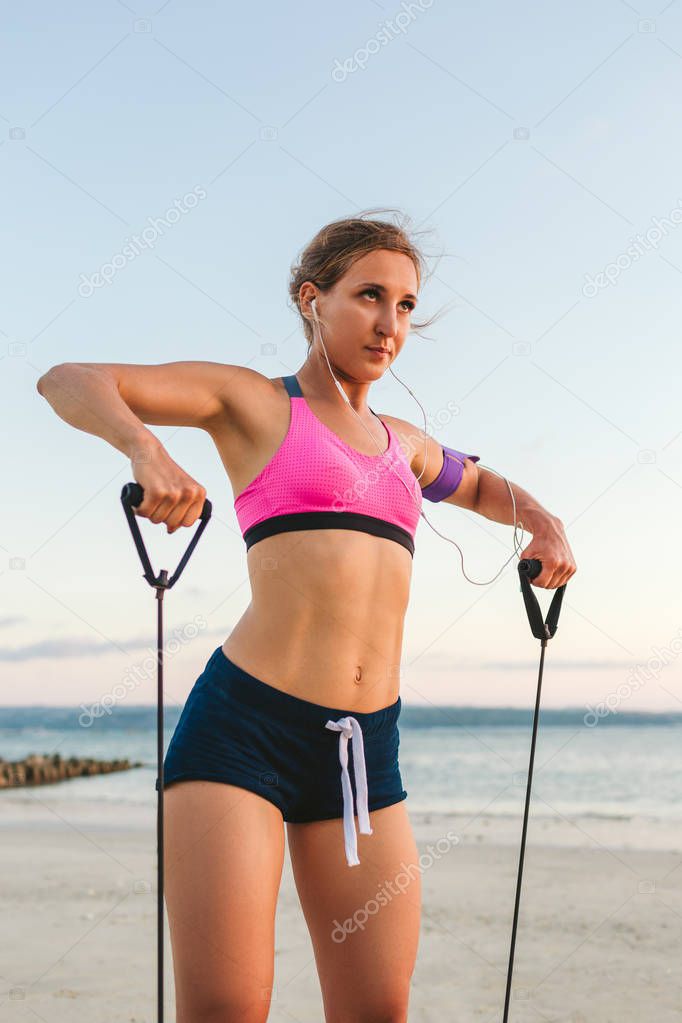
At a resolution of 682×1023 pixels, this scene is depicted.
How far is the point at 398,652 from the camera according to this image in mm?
2295

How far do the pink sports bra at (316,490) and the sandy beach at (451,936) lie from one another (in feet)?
9.51

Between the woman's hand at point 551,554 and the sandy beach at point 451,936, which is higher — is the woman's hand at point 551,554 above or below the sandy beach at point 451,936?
above

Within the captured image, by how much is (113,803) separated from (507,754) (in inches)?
324

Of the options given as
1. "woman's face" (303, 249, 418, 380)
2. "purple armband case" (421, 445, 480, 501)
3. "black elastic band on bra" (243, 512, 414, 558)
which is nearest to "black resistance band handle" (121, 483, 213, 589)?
"black elastic band on bra" (243, 512, 414, 558)

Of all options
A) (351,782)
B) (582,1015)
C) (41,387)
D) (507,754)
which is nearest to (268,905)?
(351,782)

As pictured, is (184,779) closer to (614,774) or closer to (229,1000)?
(229,1000)

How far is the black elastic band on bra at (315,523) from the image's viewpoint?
2.14 metres

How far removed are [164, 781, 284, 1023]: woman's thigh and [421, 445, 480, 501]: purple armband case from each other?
3.38 ft

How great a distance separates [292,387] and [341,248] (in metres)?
0.36

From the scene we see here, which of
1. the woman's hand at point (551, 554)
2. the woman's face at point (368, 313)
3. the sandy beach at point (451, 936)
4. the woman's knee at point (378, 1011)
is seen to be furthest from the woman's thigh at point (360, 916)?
the sandy beach at point (451, 936)

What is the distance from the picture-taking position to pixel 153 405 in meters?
2.04

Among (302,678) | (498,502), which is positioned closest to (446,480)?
(498,502)

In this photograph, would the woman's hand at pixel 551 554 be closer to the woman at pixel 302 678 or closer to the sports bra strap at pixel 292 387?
the woman at pixel 302 678

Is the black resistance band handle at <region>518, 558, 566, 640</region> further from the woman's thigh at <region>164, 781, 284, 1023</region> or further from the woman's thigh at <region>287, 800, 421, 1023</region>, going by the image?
the woman's thigh at <region>164, 781, 284, 1023</region>
